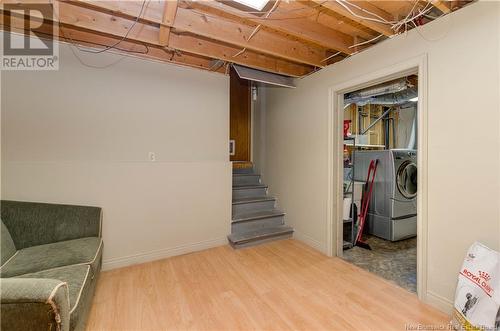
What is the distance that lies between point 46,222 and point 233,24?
8.45 feet

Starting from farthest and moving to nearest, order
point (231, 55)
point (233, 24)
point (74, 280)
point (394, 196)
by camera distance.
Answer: point (394, 196) → point (231, 55) → point (233, 24) → point (74, 280)

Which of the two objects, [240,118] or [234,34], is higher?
[234,34]

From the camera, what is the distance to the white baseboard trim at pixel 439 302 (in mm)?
1840

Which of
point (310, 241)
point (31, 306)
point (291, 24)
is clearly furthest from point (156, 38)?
point (310, 241)

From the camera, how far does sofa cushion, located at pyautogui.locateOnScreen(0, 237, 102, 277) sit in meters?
1.67

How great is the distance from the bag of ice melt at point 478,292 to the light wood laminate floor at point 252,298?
26cm

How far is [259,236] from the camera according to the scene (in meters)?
3.30

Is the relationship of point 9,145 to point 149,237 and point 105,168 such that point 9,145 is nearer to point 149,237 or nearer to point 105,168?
point 105,168

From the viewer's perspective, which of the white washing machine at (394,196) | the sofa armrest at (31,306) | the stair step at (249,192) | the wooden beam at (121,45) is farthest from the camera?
the stair step at (249,192)

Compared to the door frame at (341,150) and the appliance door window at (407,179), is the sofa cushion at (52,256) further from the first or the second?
the appliance door window at (407,179)

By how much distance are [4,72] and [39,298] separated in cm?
236

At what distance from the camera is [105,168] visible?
8.47 ft

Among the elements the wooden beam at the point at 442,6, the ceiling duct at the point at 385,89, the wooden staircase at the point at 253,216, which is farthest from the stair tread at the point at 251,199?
the wooden beam at the point at 442,6

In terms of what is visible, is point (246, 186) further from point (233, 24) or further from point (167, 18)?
point (167, 18)
